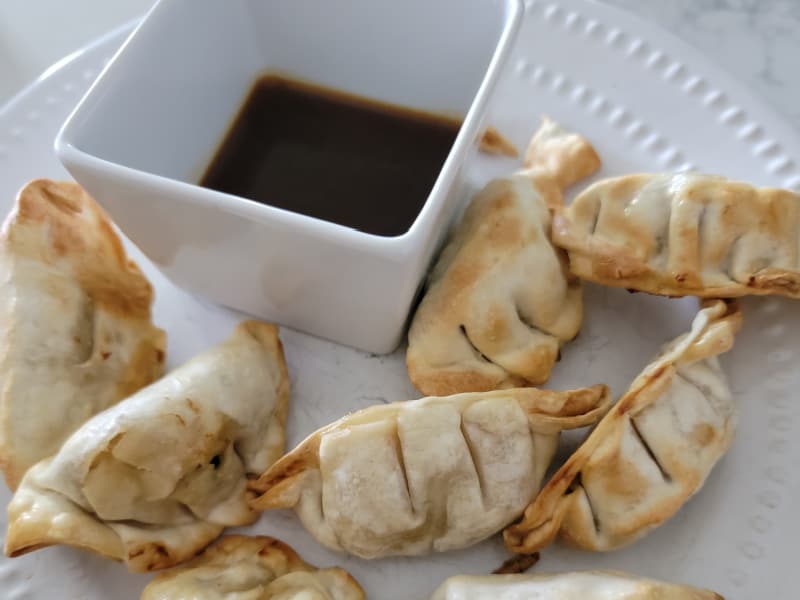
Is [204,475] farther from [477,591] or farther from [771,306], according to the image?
[771,306]

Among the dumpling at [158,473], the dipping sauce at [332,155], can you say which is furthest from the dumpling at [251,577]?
the dipping sauce at [332,155]

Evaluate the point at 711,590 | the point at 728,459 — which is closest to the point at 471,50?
the point at 728,459

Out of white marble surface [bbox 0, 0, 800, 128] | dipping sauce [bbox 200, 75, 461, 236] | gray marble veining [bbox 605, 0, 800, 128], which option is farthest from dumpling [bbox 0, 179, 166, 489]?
gray marble veining [bbox 605, 0, 800, 128]

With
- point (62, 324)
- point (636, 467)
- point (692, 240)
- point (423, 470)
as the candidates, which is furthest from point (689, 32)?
point (62, 324)

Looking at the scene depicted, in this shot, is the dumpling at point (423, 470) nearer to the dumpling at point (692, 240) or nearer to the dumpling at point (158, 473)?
the dumpling at point (158, 473)

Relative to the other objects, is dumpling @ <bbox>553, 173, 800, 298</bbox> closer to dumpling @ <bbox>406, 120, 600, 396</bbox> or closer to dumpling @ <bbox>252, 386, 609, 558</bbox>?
dumpling @ <bbox>406, 120, 600, 396</bbox>
